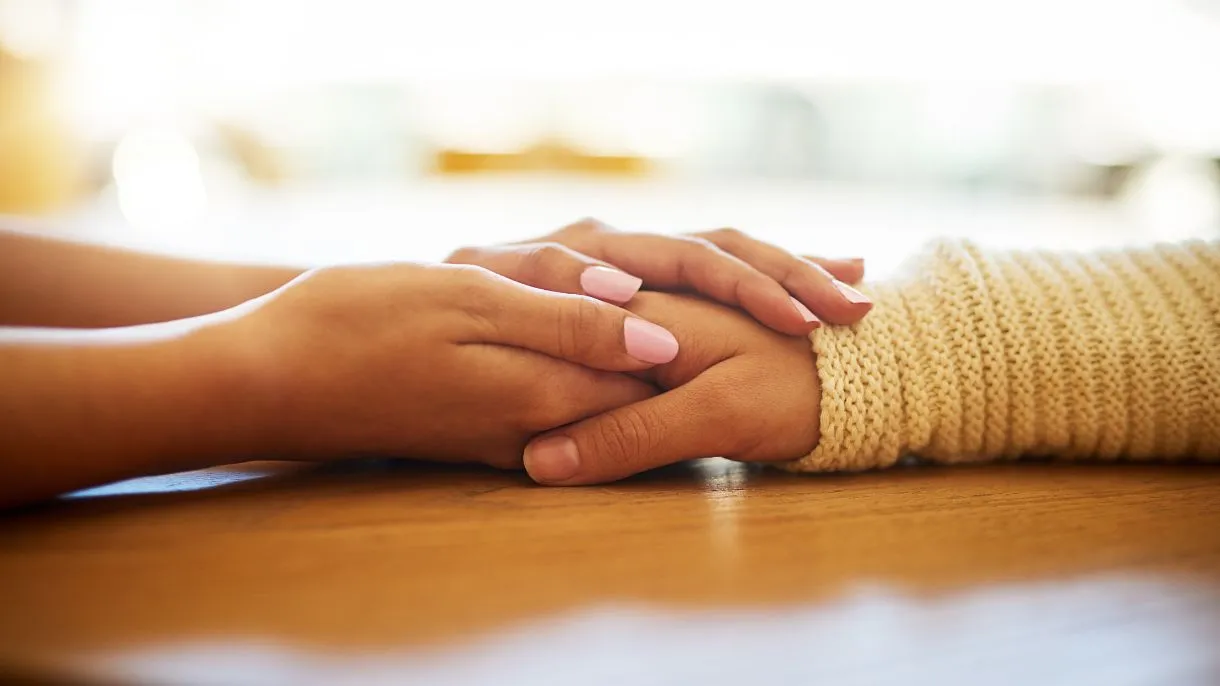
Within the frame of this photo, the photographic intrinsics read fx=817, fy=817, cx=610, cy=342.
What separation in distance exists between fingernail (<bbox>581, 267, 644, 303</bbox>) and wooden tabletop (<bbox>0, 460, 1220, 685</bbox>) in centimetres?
14

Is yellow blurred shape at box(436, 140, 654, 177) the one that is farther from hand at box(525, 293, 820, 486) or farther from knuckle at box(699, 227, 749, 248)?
hand at box(525, 293, 820, 486)

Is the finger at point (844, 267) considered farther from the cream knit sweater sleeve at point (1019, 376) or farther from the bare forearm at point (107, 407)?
the bare forearm at point (107, 407)

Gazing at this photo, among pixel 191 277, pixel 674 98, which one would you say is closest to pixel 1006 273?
pixel 191 277

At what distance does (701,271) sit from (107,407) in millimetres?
396

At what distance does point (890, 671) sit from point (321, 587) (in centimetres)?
24

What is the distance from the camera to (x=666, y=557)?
0.40m

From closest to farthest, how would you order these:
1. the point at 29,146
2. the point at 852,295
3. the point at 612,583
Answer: the point at 612,583 < the point at 852,295 < the point at 29,146

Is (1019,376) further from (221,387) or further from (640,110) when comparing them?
(640,110)

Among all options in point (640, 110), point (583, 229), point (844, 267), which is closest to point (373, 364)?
point (583, 229)

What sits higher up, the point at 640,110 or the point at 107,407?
the point at 640,110

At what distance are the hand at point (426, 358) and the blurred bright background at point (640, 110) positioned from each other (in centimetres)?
220

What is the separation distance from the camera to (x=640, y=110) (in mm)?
3641

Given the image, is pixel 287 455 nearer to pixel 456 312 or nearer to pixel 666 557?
pixel 456 312

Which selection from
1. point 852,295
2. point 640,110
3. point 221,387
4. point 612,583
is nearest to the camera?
point 612,583
